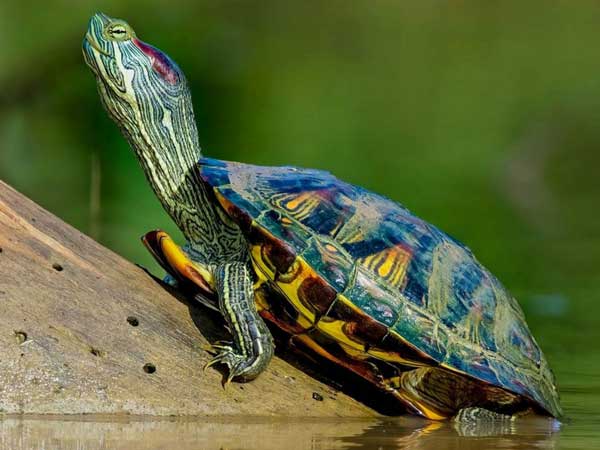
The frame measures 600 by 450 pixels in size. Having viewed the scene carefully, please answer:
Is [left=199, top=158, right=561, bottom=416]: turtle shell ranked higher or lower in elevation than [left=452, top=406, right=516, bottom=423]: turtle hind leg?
higher

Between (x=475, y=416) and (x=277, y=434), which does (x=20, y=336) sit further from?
(x=475, y=416)

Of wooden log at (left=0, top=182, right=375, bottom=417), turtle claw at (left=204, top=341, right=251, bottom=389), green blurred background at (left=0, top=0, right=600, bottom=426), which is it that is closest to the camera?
wooden log at (left=0, top=182, right=375, bottom=417)

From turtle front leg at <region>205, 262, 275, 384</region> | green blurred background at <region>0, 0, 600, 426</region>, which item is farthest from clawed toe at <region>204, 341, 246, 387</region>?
green blurred background at <region>0, 0, 600, 426</region>

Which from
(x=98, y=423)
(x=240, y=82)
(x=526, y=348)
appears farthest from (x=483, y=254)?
(x=98, y=423)

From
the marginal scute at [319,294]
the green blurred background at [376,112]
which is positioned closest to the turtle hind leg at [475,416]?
the marginal scute at [319,294]

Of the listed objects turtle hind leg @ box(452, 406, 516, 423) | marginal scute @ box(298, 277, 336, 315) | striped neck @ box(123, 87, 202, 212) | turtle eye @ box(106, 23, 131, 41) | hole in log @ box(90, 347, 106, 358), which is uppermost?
turtle eye @ box(106, 23, 131, 41)

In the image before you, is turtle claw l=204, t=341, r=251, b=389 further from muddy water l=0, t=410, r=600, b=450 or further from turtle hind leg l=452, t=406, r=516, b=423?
turtle hind leg l=452, t=406, r=516, b=423

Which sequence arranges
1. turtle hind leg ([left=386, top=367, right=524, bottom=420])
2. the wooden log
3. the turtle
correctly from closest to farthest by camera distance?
1. the wooden log
2. the turtle
3. turtle hind leg ([left=386, top=367, right=524, bottom=420])
